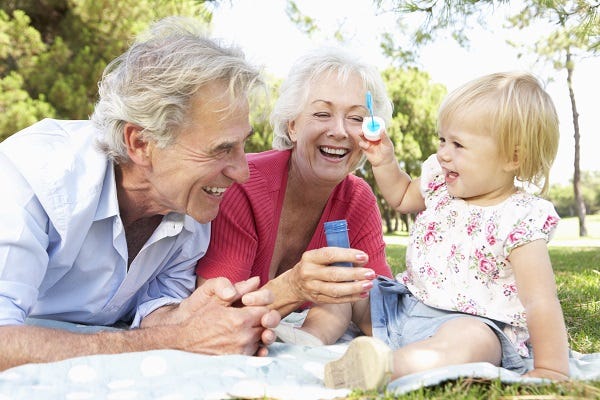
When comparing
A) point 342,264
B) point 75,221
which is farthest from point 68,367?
point 342,264

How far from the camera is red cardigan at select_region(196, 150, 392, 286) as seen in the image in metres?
2.96

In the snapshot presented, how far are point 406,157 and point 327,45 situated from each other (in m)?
20.5

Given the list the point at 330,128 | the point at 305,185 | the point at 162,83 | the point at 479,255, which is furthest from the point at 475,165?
the point at 162,83

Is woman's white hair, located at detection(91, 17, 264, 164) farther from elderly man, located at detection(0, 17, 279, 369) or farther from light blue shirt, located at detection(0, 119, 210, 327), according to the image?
light blue shirt, located at detection(0, 119, 210, 327)

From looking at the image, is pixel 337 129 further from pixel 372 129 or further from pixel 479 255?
pixel 479 255

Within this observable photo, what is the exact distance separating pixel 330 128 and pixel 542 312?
52.5 inches

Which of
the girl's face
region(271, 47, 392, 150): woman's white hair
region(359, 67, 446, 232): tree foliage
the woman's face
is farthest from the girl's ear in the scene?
region(359, 67, 446, 232): tree foliage

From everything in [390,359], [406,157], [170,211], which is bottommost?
[406,157]

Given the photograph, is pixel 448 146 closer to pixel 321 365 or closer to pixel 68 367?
pixel 321 365

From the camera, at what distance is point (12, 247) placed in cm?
206

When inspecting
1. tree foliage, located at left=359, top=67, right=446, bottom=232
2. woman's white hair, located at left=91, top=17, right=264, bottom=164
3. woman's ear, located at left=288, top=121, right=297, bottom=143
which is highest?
woman's white hair, located at left=91, top=17, right=264, bottom=164

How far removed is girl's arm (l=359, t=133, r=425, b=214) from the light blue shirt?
806 millimetres

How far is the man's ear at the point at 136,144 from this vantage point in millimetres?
2449

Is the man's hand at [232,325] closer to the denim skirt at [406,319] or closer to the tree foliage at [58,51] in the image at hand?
the denim skirt at [406,319]
